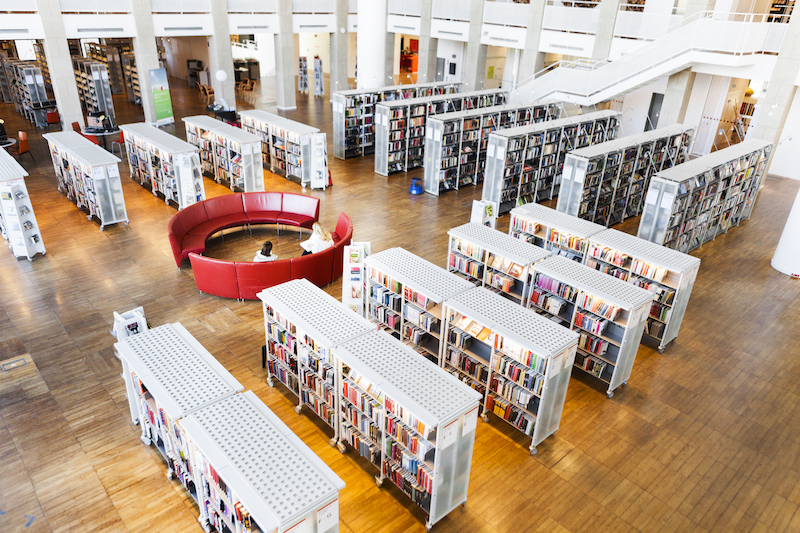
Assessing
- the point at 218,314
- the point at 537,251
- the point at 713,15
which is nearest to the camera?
the point at 537,251

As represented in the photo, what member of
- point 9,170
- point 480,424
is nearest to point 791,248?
point 480,424

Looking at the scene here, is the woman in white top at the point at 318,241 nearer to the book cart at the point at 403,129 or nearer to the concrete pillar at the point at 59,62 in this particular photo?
the book cart at the point at 403,129

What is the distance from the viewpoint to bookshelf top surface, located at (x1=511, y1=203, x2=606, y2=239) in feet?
32.0

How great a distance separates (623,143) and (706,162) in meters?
1.94

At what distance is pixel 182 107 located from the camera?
24.4 metres

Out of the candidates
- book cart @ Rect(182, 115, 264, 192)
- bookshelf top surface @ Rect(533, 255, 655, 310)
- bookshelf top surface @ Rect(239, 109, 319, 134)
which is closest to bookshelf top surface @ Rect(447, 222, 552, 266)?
bookshelf top surface @ Rect(533, 255, 655, 310)

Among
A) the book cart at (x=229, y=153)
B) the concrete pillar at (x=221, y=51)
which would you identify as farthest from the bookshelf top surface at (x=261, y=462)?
the concrete pillar at (x=221, y=51)

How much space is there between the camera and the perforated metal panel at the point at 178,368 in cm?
554

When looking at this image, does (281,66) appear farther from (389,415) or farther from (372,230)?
(389,415)

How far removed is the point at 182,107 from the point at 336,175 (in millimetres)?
11605

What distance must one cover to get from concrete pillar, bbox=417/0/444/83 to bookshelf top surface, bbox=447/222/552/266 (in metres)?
16.0

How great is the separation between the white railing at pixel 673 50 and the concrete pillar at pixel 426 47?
21.4 ft

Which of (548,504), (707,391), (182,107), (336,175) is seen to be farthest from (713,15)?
(182,107)

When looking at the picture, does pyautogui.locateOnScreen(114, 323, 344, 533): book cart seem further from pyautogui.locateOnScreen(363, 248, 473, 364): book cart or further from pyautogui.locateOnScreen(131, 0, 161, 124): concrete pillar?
pyautogui.locateOnScreen(131, 0, 161, 124): concrete pillar
